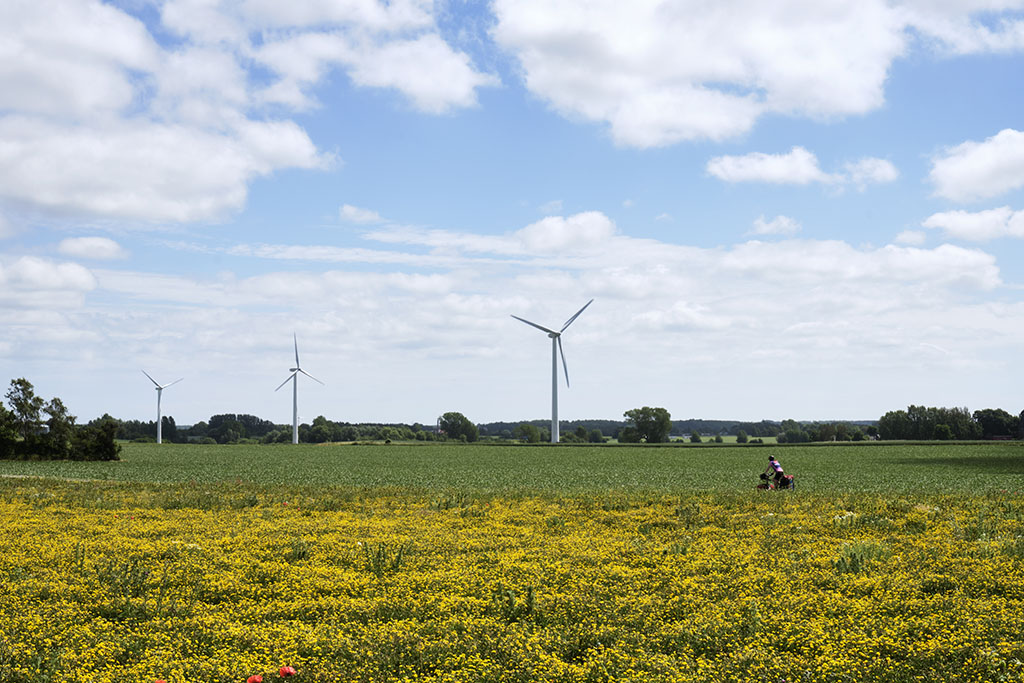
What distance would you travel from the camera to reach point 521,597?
16016mm

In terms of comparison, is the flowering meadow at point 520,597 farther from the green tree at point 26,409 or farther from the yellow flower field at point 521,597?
the green tree at point 26,409

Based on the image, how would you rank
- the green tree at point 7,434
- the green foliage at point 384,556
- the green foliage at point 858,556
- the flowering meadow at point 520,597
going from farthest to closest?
the green tree at point 7,434 → the green foliage at point 384,556 → the green foliage at point 858,556 → the flowering meadow at point 520,597

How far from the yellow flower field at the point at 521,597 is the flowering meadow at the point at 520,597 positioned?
55 millimetres

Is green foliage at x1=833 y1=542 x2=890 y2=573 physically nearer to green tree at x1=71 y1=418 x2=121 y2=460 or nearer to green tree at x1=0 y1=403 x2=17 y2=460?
green tree at x1=71 y1=418 x2=121 y2=460

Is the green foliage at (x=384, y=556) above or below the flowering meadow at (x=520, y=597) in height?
above

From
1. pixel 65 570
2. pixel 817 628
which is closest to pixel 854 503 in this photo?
pixel 817 628

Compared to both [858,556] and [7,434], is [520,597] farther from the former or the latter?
[7,434]

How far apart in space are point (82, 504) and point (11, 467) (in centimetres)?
4948

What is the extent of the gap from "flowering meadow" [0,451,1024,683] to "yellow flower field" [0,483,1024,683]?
6 cm

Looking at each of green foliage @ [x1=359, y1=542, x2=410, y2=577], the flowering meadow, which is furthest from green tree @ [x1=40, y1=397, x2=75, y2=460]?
green foliage @ [x1=359, y1=542, x2=410, y2=577]

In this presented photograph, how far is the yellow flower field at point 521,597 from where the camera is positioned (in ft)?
40.8

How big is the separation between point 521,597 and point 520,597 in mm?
20

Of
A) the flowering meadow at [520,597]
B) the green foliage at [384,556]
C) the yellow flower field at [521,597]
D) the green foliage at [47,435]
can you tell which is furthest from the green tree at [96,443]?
the green foliage at [384,556]

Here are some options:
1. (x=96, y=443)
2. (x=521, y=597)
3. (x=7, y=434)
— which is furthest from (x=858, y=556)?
(x=7, y=434)
